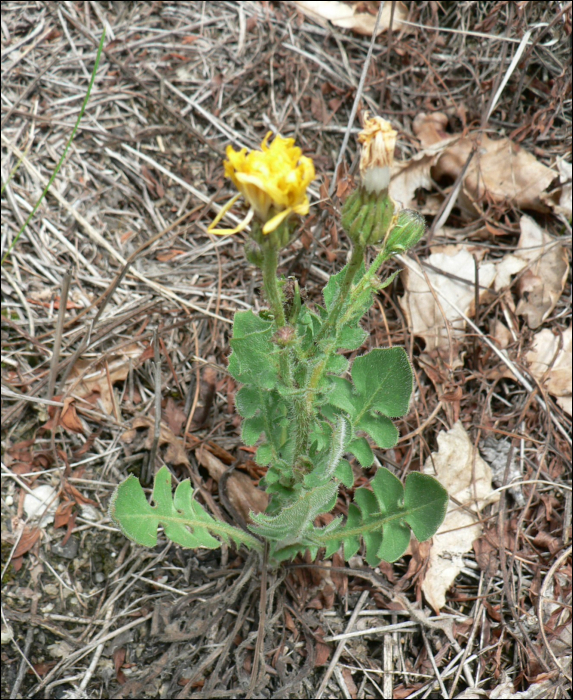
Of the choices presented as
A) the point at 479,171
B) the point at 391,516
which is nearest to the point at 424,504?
the point at 391,516

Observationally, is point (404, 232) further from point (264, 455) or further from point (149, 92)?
point (149, 92)

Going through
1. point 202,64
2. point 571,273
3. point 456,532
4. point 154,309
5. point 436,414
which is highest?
point 202,64

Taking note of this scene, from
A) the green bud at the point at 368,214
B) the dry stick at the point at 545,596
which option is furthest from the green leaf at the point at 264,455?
the dry stick at the point at 545,596

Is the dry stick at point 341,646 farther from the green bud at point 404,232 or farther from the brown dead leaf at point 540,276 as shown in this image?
the brown dead leaf at point 540,276

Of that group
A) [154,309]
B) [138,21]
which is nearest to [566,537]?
[154,309]

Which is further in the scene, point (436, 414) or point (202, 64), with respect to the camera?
point (202, 64)

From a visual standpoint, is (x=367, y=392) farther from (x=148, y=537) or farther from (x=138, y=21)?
(x=138, y=21)

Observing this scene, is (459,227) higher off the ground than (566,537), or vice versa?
(459,227)

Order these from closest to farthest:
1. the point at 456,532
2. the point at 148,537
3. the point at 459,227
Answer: the point at 148,537, the point at 456,532, the point at 459,227
